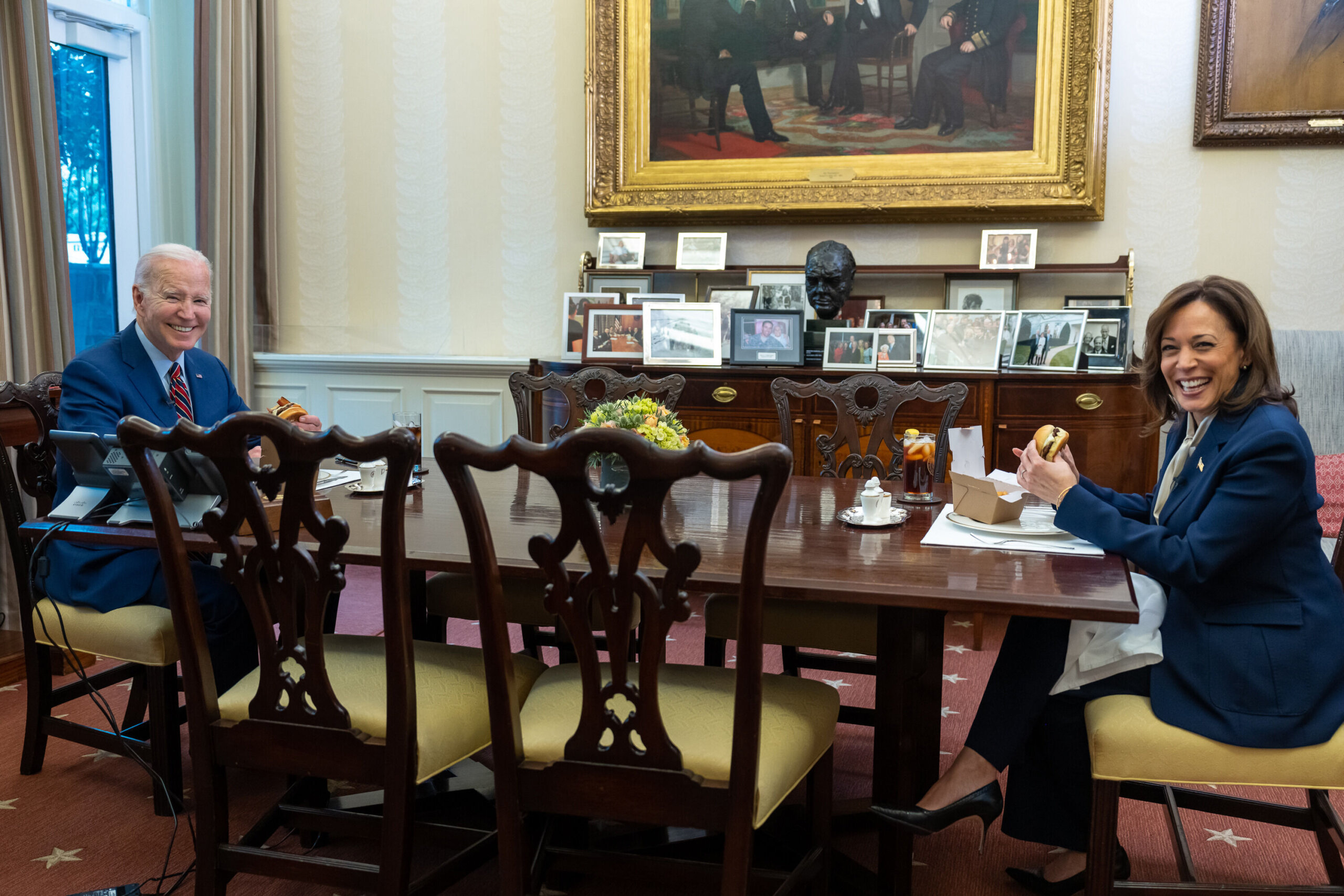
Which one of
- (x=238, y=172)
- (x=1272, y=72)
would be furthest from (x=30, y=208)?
(x=1272, y=72)

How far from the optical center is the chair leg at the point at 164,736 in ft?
7.55

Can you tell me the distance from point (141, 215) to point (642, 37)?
2579 mm

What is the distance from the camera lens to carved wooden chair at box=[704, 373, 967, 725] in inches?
93.7

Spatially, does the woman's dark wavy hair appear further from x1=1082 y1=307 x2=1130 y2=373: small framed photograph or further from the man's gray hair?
the man's gray hair

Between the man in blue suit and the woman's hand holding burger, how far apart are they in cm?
168

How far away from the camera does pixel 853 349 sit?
3969 millimetres

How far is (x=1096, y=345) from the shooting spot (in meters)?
3.89

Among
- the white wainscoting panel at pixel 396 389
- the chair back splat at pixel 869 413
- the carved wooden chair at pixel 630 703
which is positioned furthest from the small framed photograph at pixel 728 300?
the carved wooden chair at pixel 630 703

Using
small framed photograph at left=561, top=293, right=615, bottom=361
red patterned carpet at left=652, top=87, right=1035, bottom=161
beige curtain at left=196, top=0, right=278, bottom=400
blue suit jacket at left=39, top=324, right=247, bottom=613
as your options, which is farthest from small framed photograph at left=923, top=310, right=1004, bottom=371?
beige curtain at left=196, top=0, right=278, bottom=400

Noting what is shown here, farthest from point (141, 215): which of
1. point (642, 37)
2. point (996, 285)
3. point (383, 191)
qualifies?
point (996, 285)

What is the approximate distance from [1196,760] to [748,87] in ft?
11.4

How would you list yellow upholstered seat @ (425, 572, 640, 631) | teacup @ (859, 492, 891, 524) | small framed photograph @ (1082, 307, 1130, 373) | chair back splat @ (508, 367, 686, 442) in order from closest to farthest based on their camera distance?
teacup @ (859, 492, 891, 524) < yellow upholstered seat @ (425, 572, 640, 631) < chair back splat @ (508, 367, 686, 442) < small framed photograph @ (1082, 307, 1130, 373)

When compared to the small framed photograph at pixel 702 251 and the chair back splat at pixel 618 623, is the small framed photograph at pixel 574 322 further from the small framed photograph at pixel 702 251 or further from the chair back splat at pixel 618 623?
the chair back splat at pixel 618 623

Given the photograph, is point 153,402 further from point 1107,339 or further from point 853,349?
point 1107,339
